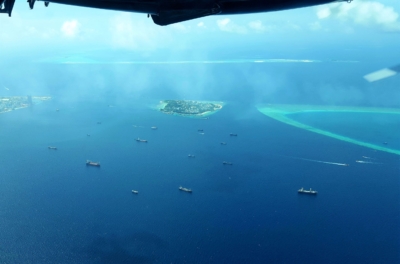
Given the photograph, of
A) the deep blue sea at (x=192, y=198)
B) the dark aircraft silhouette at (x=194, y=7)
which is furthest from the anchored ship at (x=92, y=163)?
the dark aircraft silhouette at (x=194, y=7)

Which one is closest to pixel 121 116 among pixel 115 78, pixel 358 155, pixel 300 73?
pixel 115 78

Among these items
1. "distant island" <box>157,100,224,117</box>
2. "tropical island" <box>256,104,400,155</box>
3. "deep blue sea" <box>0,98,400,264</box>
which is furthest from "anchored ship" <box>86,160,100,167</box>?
"tropical island" <box>256,104,400,155</box>

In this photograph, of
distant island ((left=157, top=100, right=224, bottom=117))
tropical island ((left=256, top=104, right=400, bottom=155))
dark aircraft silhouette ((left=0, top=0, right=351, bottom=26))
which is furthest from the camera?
distant island ((left=157, top=100, right=224, bottom=117))

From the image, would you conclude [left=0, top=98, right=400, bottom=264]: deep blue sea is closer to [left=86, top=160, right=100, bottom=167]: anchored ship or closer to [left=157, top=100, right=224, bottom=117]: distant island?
[left=86, top=160, right=100, bottom=167]: anchored ship

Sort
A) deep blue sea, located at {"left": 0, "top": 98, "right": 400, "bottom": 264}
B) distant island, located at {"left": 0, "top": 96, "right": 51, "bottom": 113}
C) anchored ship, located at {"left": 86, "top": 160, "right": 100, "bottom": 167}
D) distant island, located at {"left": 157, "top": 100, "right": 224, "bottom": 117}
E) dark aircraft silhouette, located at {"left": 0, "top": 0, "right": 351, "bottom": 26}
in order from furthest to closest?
distant island, located at {"left": 0, "top": 96, "right": 51, "bottom": 113} → distant island, located at {"left": 157, "top": 100, "right": 224, "bottom": 117} → anchored ship, located at {"left": 86, "top": 160, "right": 100, "bottom": 167} → deep blue sea, located at {"left": 0, "top": 98, "right": 400, "bottom": 264} → dark aircraft silhouette, located at {"left": 0, "top": 0, "right": 351, "bottom": 26}

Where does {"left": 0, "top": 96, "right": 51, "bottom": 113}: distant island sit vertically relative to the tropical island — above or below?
below

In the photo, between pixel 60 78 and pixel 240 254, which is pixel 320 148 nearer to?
pixel 240 254

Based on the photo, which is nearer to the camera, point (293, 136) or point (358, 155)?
point (358, 155)

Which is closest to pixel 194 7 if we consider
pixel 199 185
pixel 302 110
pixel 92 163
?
pixel 199 185

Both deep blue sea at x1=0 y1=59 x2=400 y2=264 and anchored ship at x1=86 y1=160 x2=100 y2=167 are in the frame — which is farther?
anchored ship at x1=86 y1=160 x2=100 y2=167
